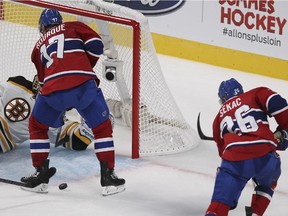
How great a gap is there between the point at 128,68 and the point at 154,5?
238 centimetres

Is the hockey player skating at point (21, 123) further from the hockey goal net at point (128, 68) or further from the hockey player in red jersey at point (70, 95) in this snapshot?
the hockey player in red jersey at point (70, 95)

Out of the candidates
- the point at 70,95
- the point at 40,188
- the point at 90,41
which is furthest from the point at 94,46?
the point at 40,188

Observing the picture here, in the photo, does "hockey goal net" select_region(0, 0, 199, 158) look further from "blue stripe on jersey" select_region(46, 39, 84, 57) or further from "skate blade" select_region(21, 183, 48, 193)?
"skate blade" select_region(21, 183, 48, 193)

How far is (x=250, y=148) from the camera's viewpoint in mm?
5594

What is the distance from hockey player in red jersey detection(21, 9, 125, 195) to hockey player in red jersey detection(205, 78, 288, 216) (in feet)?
2.72

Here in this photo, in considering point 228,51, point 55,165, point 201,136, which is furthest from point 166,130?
point 228,51

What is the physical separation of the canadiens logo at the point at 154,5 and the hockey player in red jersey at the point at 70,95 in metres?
3.28

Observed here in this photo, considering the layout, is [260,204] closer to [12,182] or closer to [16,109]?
[12,182]

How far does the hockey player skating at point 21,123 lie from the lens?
23.1ft

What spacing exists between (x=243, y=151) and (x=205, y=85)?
134 inches

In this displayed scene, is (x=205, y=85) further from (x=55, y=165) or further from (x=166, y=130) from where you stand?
(x=55, y=165)

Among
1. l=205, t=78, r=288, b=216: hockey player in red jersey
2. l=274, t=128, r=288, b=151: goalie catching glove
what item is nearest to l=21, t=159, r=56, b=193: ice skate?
l=205, t=78, r=288, b=216: hockey player in red jersey

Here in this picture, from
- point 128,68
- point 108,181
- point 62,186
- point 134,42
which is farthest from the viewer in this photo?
point 128,68

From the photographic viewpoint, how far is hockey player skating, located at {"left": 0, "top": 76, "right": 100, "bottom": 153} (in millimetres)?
7027
